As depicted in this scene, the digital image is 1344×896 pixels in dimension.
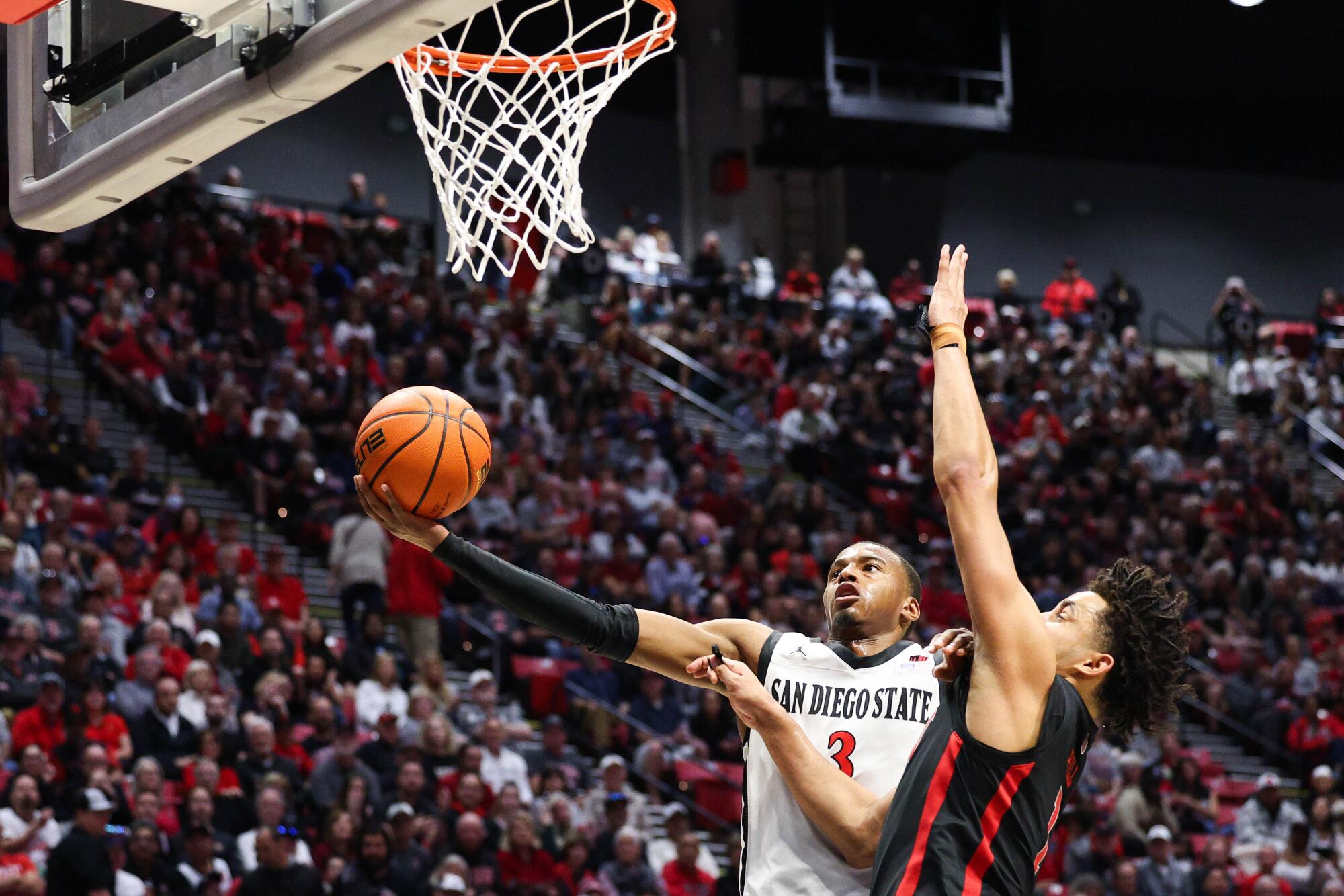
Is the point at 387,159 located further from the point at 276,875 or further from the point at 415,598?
the point at 276,875

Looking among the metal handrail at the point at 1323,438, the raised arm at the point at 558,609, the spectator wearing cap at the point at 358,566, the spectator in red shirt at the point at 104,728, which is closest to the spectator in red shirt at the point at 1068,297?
the metal handrail at the point at 1323,438

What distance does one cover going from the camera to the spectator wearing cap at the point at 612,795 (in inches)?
380

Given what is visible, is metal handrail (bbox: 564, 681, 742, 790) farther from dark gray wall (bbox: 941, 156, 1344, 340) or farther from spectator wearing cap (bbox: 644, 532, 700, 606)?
dark gray wall (bbox: 941, 156, 1344, 340)

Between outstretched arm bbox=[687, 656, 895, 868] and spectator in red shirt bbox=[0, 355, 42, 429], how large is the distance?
839 cm

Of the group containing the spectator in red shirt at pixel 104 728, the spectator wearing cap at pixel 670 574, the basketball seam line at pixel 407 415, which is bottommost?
the spectator in red shirt at pixel 104 728

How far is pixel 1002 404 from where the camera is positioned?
1658cm

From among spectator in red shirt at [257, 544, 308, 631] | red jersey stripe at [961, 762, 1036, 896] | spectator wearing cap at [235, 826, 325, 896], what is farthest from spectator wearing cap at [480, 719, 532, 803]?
red jersey stripe at [961, 762, 1036, 896]

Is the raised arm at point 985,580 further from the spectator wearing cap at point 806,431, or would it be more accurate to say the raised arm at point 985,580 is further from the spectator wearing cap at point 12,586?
the spectator wearing cap at point 806,431

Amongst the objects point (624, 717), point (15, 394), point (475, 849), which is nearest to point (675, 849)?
point (624, 717)

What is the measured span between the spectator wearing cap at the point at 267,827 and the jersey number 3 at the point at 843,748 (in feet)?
15.6

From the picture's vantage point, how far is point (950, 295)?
117 inches

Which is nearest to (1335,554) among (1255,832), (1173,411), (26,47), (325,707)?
(1173,411)

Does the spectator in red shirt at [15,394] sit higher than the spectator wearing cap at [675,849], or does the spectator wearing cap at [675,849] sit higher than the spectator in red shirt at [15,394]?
the spectator in red shirt at [15,394]

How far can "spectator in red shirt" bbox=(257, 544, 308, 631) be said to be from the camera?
1043cm
